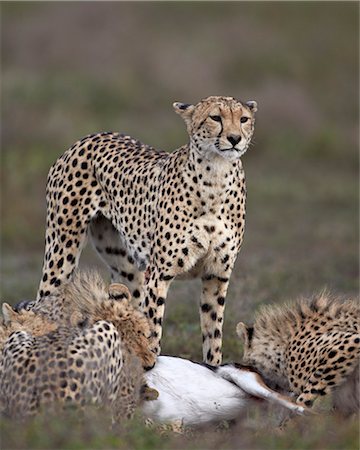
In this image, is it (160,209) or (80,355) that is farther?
(160,209)

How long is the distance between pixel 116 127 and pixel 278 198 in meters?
3.25

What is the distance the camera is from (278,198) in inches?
544

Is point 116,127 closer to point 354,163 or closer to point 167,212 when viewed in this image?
point 354,163

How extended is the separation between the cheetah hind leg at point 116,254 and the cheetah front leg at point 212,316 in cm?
62

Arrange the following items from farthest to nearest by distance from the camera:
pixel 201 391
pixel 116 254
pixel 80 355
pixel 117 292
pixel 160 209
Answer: pixel 116 254 → pixel 160 209 → pixel 117 292 → pixel 201 391 → pixel 80 355

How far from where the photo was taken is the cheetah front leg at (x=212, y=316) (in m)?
6.02

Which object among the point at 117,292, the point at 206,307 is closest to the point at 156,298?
the point at 206,307

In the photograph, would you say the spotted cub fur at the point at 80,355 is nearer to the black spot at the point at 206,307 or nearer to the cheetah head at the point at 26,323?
the cheetah head at the point at 26,323

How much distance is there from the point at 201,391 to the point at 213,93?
1343 cm

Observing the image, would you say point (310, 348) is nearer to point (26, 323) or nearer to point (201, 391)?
point (201, 391)

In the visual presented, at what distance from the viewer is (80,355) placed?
4.48m

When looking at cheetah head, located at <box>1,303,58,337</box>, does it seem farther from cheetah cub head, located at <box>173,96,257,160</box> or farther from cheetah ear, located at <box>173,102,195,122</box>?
cheetah ear, located at <box>173,102,195,122</box>

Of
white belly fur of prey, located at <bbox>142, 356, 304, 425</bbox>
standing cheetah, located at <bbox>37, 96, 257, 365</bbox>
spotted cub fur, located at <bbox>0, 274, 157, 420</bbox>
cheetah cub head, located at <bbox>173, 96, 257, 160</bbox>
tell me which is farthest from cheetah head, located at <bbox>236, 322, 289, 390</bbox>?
cheetah cub head, located at <bbox>173, 96, 257, 160</bbox>

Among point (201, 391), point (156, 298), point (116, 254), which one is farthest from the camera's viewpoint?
point (116, 254)
